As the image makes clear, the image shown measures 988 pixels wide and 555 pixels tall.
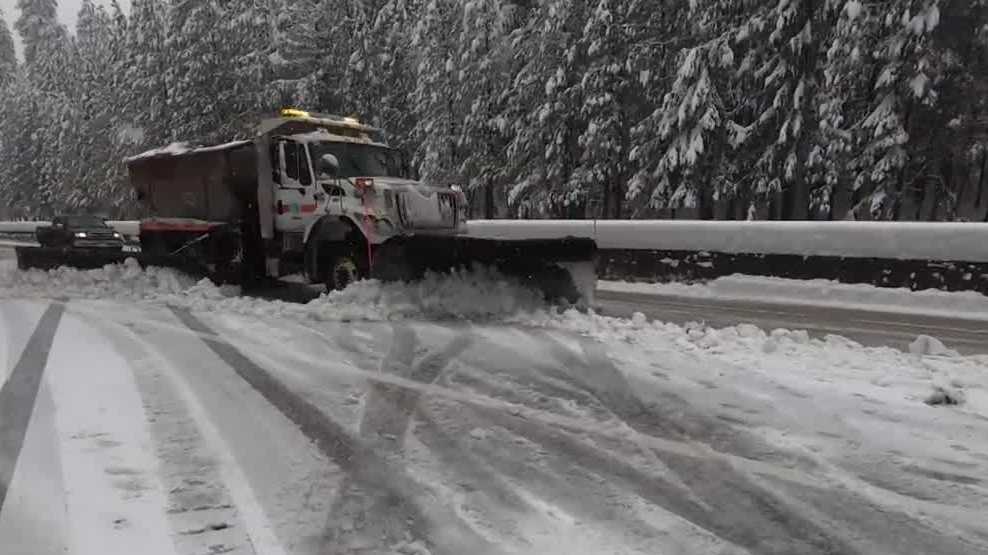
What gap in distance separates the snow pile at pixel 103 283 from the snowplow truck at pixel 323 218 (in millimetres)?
296

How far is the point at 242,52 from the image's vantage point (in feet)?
101

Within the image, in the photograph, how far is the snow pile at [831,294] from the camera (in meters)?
9.02

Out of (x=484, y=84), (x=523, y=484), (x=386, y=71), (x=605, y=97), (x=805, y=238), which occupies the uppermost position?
(x=386, y=71)

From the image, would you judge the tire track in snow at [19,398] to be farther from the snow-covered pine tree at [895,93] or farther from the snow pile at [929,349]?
the snow-covered pine tree at [895,93]

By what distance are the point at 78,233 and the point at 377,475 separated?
24415mm

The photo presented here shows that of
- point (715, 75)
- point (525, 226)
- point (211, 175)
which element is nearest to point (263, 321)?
point (211, 175)

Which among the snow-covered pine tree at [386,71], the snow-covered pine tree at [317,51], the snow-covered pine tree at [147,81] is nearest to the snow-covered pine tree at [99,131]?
the snow-covered pine tree at [147,81]

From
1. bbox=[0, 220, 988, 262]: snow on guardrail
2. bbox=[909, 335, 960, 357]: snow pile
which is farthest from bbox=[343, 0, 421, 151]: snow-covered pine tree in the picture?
bbox=[909, 335, 960, 357]: snow pile

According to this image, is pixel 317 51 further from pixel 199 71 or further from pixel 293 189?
pixel 293 189

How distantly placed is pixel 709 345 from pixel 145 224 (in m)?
10.7

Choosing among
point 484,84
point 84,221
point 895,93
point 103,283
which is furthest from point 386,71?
point 103,283

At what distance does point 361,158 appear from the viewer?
1002 cm

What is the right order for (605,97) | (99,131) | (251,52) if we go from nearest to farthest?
(605,97) < (251,52) < (99,131)

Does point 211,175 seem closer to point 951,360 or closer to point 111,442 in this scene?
point 111,442
